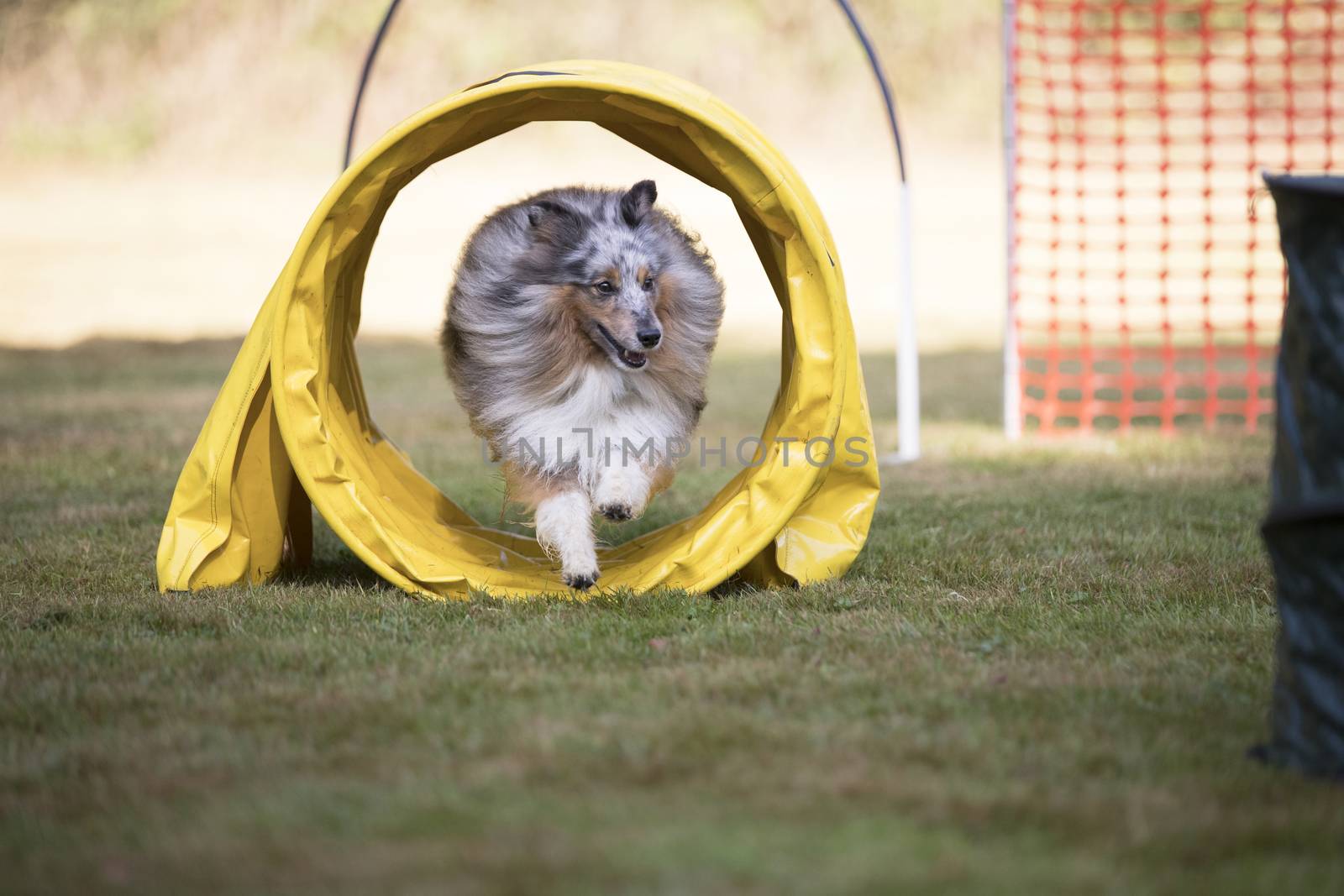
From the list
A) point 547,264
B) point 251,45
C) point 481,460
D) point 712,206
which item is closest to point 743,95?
point 712,206

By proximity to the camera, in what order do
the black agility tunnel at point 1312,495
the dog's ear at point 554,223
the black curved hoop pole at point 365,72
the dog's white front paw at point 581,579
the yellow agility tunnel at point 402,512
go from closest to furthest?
the black agility tunnel at point 1312,495, the yellow agility tunnel at point 402,512, the dog's white front paw at point 581,579, the dog's ear at point 554,223, the black curved hoop pole at point 365,72

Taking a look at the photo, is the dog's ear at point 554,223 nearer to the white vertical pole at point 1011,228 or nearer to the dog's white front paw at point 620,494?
the dog's white front paw at point 620,494

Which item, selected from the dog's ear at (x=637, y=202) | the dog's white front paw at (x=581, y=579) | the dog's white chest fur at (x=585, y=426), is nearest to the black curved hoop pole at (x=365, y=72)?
the dog's ear at (x=637, y=202)

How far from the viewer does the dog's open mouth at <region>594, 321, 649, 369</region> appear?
4.53 m

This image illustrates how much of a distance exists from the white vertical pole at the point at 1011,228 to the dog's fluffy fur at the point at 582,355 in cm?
367

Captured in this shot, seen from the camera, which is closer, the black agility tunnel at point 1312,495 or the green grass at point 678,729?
the green grass at point 678,729

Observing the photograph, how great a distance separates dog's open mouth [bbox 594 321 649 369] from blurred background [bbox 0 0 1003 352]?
36.0ft

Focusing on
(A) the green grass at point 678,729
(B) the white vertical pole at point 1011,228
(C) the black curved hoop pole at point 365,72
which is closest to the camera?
(A) the green grass at point 678,729

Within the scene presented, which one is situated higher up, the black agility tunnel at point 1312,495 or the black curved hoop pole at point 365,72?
the black curved hoop pole at point 365,72

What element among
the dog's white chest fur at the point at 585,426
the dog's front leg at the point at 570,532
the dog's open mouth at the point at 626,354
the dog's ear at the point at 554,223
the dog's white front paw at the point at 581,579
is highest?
the dog's ear at the point at 554,223

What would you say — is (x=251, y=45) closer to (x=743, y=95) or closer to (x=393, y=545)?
(x=743, y=95)

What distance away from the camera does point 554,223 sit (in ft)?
15.4

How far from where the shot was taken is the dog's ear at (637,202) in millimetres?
4711

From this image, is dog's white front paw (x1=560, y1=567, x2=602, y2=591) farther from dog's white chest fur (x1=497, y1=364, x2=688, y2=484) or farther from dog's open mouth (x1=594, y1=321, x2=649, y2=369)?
dog's open mouth (x1=594, y1=321, x2=649, y2=369)
